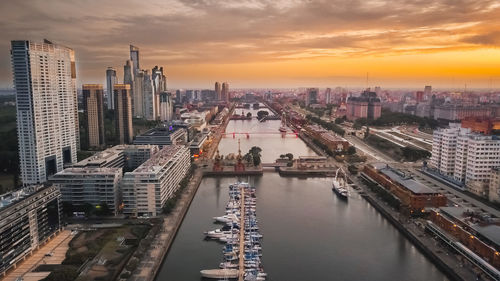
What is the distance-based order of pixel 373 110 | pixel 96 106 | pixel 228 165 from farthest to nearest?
pixel 373 110
pixel 96 106
pixel 228 165

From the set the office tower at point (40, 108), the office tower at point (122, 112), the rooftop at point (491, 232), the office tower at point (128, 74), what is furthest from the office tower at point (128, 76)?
the rooftop at point (491, 232)

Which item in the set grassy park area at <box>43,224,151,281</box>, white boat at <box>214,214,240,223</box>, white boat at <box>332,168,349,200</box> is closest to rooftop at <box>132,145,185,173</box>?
grassy park area at <box>43,224,151,281</box>

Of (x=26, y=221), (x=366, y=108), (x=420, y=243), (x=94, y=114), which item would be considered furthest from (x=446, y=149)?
(x=366, y=108)

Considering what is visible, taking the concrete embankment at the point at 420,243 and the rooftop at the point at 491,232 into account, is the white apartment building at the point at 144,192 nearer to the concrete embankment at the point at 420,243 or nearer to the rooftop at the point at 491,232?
the concrete embankment at the point at 420,243

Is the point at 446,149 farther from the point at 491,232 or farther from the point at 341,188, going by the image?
the point at 491,232

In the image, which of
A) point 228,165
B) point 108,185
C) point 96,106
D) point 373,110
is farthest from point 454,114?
point 108,185

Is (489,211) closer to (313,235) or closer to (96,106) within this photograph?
(313,235)

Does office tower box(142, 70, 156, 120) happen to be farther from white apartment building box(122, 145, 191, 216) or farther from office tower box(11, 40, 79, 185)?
white apartment building box(122, 145, 191, 216)
